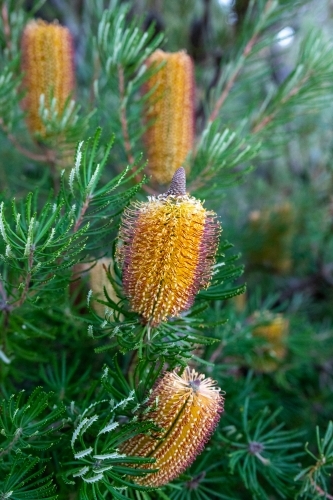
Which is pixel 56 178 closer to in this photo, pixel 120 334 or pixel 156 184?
pixel 156 184

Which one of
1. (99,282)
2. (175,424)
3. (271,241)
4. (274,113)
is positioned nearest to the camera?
(175,424)

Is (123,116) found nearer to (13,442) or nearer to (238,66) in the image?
(238,66)

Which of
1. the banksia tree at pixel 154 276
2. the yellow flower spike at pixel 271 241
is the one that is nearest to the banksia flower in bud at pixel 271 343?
the banksia tree at pixel 154 276

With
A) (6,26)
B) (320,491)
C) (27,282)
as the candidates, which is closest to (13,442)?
(27,282)

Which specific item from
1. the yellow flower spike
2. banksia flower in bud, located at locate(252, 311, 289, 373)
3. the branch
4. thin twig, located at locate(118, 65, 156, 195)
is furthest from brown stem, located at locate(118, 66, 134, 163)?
the yellow flower spike

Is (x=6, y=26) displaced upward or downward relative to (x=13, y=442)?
upward

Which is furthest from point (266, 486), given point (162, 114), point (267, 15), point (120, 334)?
point (267, 15)
